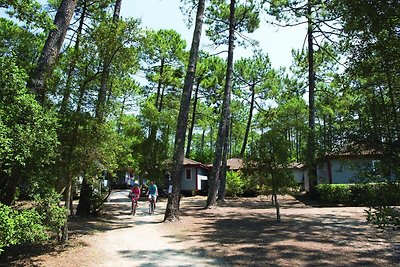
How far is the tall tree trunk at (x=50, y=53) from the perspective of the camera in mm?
8156

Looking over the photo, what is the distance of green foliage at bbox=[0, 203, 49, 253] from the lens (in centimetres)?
504

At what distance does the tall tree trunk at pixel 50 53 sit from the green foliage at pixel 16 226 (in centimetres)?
324

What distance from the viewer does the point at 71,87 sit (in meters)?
8.65

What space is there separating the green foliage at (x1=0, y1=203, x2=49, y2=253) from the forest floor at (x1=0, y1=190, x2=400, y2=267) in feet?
5.17

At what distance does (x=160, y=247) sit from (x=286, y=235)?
3.87m

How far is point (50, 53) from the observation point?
338 inches

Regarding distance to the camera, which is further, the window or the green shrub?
the window

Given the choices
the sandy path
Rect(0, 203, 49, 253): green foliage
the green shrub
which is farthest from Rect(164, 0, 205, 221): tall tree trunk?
the green shrub

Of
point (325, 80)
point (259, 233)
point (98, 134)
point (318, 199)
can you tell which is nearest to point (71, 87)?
point (98, 134)

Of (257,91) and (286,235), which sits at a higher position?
(257,91)

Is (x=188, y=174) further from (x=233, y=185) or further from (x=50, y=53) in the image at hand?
(x=50, y=53)

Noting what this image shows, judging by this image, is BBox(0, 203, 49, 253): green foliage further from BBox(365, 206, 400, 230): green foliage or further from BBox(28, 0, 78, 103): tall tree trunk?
A: BBox(365, 206, 400, 230): green foliage

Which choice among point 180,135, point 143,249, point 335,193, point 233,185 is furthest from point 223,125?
point 143,249

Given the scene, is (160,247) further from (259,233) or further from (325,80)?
(325,80)
